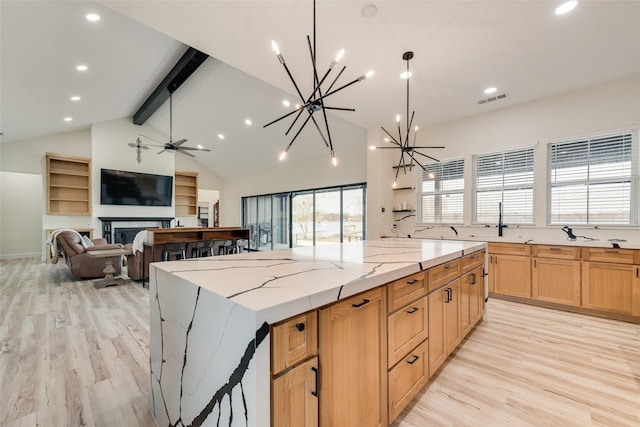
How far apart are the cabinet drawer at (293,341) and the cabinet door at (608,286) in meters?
3.98

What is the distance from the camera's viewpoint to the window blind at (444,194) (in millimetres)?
4902

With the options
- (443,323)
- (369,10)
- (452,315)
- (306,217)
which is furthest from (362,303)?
(306,217)

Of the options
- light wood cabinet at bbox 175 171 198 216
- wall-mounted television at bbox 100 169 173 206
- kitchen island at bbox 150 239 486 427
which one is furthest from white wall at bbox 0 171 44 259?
kitchen island at bbox 150 239 486 427

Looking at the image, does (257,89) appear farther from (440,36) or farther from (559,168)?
(559,168)

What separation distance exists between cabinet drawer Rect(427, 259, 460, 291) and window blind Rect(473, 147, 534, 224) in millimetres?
2856

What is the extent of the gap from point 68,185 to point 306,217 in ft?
21.8

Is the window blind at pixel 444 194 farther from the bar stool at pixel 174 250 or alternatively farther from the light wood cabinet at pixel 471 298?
the bar stool at pixel 174 250

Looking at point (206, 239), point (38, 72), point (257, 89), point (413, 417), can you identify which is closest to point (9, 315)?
point (206, 239)

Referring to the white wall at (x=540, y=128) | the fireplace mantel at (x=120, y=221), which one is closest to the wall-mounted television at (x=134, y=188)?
the fireplace mantel at (x=120, y=221)

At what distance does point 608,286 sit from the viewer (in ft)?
10.4

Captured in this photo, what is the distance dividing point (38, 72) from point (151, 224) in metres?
4.98

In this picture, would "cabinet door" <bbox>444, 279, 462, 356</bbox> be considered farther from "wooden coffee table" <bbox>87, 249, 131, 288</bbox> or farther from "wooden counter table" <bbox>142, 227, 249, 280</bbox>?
"wooden coffee table" <bbox>87, 249, 131, 288</bbox>

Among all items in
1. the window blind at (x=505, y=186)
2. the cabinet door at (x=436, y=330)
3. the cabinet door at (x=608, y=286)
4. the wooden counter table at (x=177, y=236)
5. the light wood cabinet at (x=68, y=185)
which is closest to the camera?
the cabinet door at (x=436, y=330)

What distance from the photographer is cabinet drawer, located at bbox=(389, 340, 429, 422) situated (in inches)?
57.9
